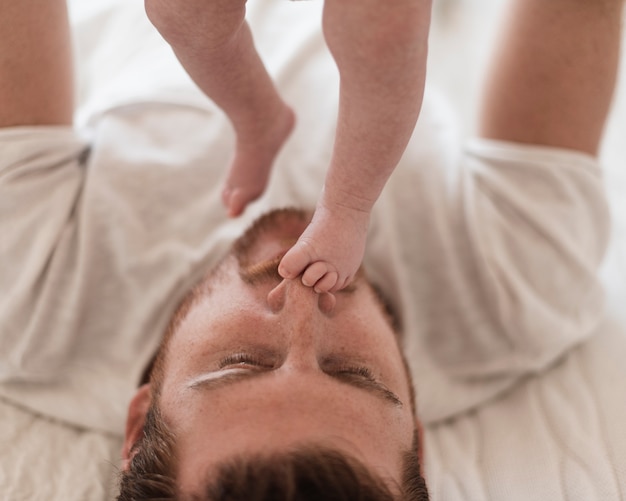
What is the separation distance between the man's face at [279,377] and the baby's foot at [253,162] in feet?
0.46

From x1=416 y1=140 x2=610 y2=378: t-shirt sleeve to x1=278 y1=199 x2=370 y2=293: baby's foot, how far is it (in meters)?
0.34

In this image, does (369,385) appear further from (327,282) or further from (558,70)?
(558,70)

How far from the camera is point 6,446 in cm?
88

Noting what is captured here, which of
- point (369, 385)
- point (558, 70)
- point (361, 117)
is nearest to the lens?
point (361, 117)

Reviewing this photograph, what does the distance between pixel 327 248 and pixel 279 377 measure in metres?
0.14

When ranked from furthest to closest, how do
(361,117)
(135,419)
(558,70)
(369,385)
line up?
(558,70) → (135,419) → (369,385) → (361,117)

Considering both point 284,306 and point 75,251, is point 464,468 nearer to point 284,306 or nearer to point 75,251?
point 284,306

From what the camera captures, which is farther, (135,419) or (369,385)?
(135,419)

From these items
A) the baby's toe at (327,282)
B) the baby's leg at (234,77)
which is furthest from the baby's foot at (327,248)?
the baby's leg at (234,77)

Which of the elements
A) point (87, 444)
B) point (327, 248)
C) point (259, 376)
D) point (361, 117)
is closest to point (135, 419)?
point (87, 444)

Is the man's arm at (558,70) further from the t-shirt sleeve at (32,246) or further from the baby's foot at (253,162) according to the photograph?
the t-shirt sleeve at (32,246)

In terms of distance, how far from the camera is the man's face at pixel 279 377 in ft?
2.16

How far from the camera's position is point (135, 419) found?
84cm

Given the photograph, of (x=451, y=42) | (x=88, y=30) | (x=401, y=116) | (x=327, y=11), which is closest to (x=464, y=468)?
(x=401, y=116)
